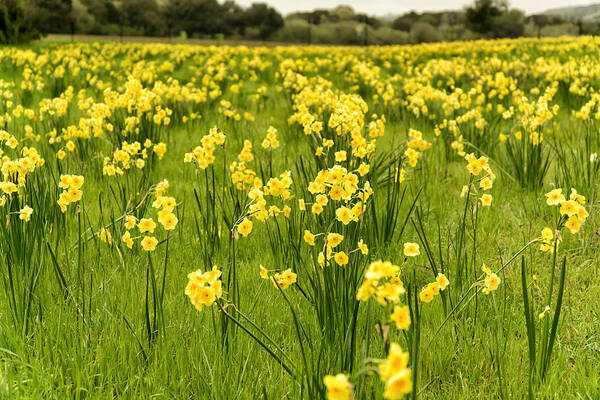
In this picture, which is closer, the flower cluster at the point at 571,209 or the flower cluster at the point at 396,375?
the flower cluster at the point at 396,375

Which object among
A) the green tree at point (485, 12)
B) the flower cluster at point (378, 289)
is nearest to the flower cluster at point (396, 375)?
the flower cluster at point (378, 289)

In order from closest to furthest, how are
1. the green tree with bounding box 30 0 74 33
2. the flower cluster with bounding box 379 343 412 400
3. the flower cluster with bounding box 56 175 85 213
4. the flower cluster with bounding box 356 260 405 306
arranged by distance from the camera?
the flower cluster with bounding box 379 343 412 400
the flower cluster with bounding box 356 260 405 306
the flower cluster with bounding box 56 175 85 213
the green tree with bounding box 30 0 74 33

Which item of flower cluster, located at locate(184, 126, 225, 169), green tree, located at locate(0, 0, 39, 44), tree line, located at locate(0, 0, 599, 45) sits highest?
tree line, located at locate(0, 0, 599, 45)

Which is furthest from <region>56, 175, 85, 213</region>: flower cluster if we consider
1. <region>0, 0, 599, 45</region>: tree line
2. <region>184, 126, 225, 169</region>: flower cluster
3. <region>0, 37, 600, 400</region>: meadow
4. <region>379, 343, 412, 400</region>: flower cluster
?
<region>0, 0, 599, 45</region>: tree line

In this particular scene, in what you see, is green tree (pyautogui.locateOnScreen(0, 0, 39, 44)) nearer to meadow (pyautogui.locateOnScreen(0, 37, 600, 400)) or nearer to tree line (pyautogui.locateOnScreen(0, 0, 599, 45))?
tree line (pyautogui.locateOnScreen(0, 0, 599, 45))

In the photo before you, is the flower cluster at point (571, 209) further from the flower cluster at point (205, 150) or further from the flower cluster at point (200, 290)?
the flower cluster at point (205, 150)

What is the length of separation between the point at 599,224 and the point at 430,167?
5.19ft

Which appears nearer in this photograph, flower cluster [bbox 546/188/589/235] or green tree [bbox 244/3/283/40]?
flower cluster [bbox 546/188/589/235]

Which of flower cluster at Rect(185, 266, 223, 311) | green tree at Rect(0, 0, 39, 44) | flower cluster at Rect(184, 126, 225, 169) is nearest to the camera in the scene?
flower cluster at Rect(185, 266, 223, 311)

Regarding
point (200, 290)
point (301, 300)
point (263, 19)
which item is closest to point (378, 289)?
point (200, 290)

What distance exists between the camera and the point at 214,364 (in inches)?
72.3

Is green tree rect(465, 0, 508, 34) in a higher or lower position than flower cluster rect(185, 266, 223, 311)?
higher

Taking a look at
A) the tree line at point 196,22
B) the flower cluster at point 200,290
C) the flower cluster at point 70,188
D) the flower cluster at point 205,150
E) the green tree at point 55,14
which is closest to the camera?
the flower cluster at point 200,290

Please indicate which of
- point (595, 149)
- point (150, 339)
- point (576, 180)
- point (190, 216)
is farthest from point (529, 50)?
point (150, 339)
